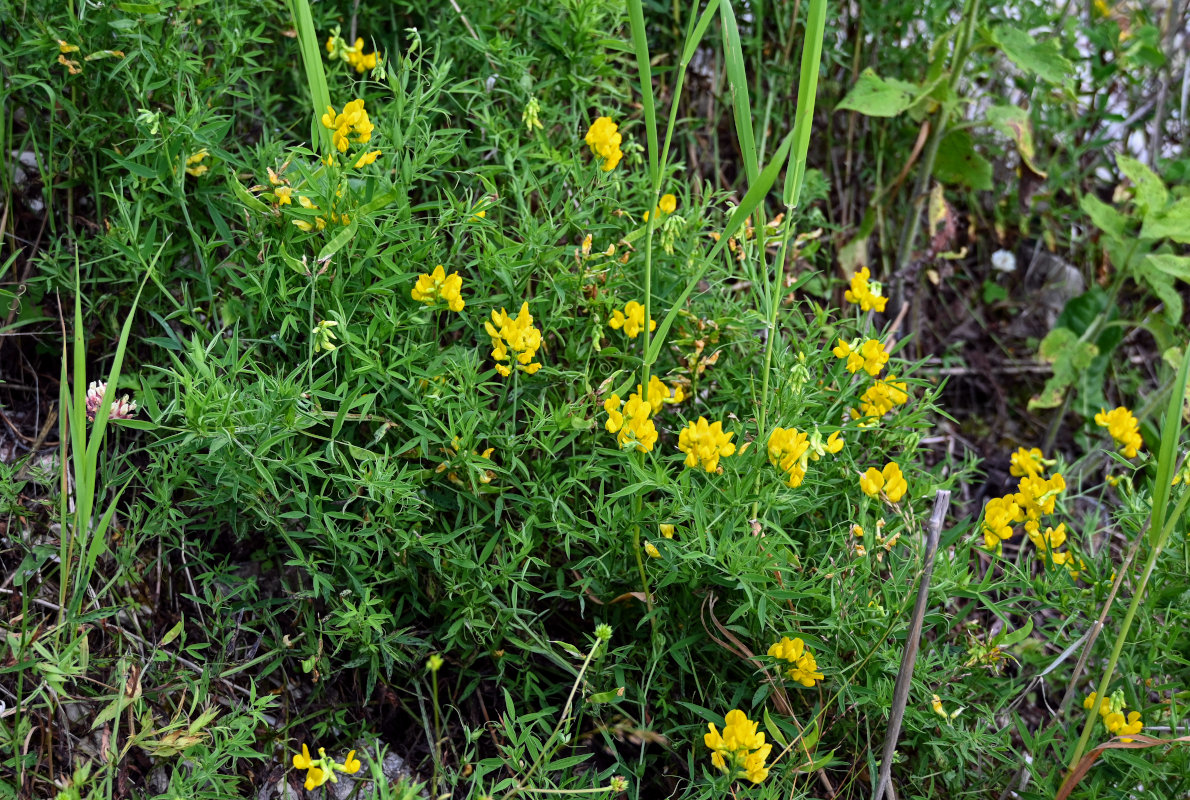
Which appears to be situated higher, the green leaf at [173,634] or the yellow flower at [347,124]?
the yellow flower at [347,124]

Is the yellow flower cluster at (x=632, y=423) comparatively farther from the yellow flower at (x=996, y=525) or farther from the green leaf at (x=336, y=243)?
the yellow flower at (x=996, y=525)

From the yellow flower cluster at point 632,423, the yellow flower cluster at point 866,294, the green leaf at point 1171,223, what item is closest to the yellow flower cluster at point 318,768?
the yellow flower cluster at point 632,423

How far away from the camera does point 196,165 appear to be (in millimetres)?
2102

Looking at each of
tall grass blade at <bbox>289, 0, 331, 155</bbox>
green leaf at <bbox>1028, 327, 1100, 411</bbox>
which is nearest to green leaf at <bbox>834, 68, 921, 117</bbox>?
green leaf at <bbox>1028, 327, 1100, 411</bbox>

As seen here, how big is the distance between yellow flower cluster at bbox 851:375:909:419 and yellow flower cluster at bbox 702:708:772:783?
30.6 inches

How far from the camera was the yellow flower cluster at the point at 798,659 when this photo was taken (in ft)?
5.98

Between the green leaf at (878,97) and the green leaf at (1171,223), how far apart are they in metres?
0.84

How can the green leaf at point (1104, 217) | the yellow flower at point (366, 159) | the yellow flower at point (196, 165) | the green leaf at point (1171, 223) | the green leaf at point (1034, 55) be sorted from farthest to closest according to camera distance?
the green leaf at point (1104, 217) → the green leaf at point (1171, 223) → the green leaf at point (1034, 55) → the yellow flower at point (196, 165) → the yellow flower at point (366, 159)

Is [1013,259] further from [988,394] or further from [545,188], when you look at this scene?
[545,188]

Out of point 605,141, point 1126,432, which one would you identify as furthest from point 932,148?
point 605,141

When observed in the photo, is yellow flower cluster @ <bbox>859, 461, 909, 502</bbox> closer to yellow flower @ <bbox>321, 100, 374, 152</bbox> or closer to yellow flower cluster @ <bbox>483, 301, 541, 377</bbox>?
yellow flower cluster @ <bbox>483, 301, 541, 377</bbox>

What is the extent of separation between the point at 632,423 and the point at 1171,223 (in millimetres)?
2180

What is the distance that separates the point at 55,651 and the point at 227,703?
35 cm

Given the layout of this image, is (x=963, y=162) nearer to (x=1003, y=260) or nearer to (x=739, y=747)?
(x=1003, y=260)
